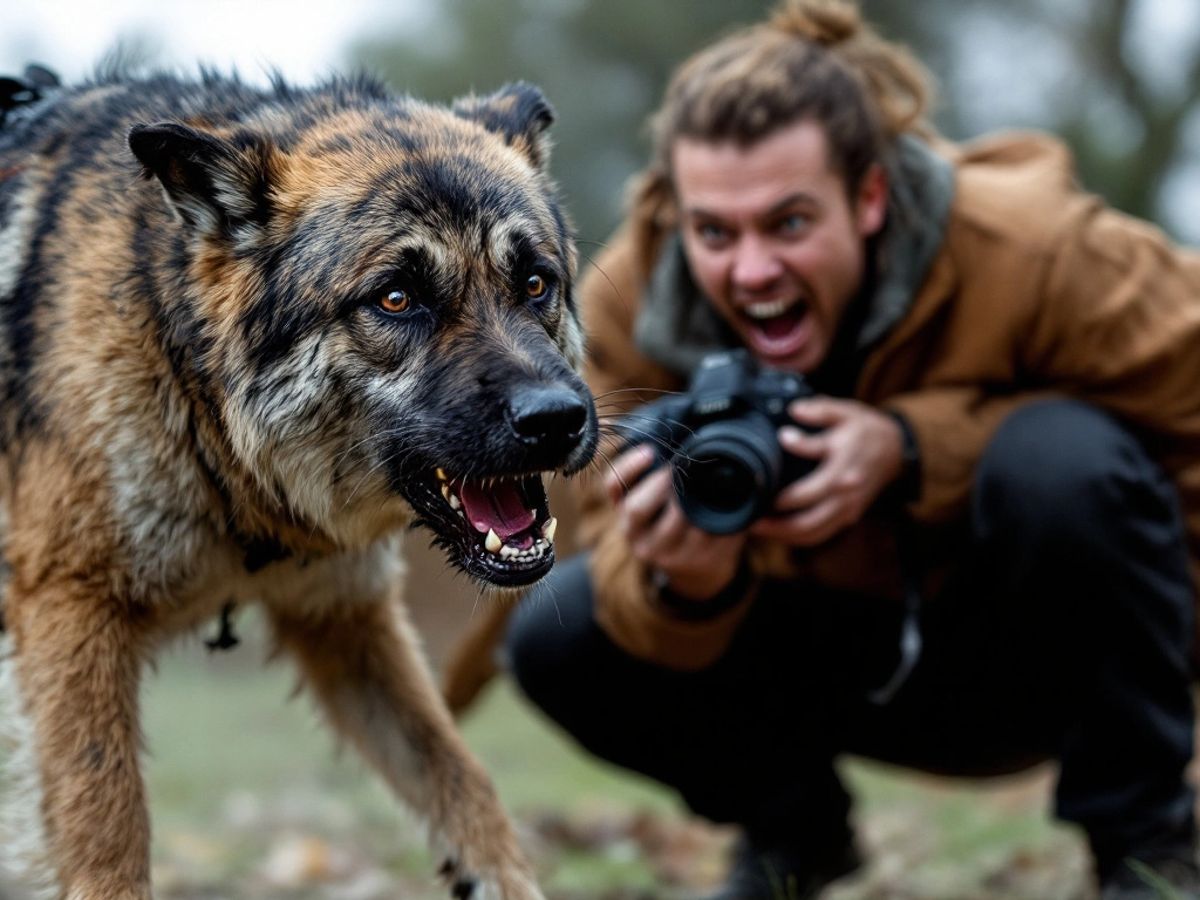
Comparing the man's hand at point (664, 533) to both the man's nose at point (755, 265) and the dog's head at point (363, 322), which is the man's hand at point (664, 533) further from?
the dog's head at point (363, 322)

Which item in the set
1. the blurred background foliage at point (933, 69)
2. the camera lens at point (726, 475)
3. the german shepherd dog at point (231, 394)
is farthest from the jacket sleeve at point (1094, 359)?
the blurred background foliage at point (933, 69)

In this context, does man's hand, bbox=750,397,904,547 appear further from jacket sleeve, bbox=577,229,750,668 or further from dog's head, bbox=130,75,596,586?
dog's head, bbox=130,75,596,586

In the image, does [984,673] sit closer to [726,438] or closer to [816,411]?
[816,411]

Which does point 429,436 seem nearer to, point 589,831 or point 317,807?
point 589,831

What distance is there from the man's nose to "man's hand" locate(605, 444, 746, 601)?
0.55m

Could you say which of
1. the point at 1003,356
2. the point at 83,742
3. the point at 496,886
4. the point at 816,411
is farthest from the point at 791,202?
the point at 83,742

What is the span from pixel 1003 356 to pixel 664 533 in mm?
1104

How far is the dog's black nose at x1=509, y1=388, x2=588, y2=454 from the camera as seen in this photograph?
2660mm

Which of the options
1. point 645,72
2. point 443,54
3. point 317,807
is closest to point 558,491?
point 317,807

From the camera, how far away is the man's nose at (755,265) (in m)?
3.71

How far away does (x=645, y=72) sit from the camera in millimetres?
18188

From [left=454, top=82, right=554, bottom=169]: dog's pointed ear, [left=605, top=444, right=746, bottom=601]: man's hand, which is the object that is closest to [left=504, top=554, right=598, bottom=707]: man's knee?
[left=605, top=444, right=746, bottom=601]: man's hand

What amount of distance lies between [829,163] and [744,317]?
0.49 metres

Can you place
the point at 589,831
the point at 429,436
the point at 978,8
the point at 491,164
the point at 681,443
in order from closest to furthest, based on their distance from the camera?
the point at 429,436, the point at 491,164, the point at 681,443, the point at 589,831, the point at 978,8
